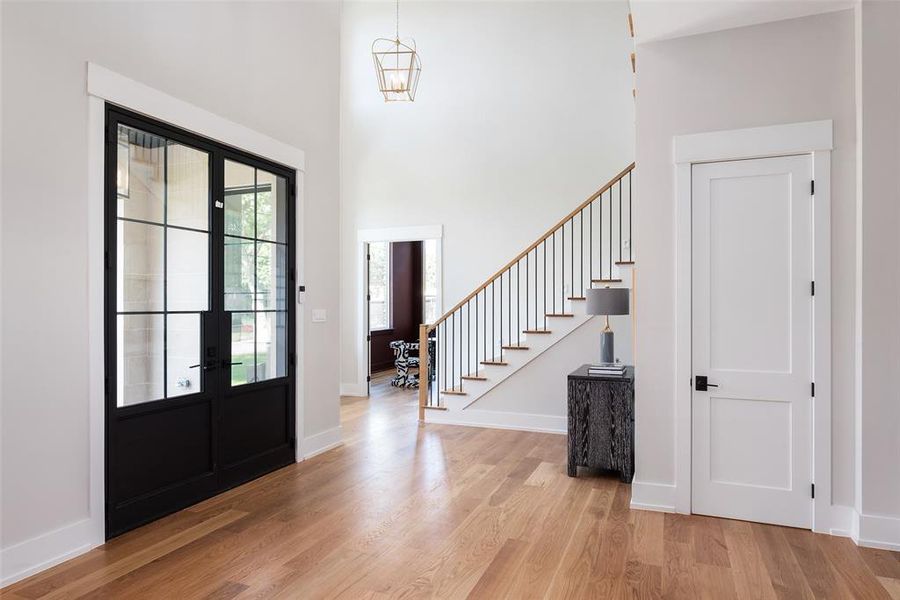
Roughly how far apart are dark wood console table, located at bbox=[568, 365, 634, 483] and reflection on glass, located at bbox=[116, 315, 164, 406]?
301 centimetres

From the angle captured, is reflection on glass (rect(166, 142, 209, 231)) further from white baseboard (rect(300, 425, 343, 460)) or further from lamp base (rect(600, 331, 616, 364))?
lamp base (rect(600, 331, 616, 364))

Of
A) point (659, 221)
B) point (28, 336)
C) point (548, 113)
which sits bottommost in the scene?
point (28, 336)

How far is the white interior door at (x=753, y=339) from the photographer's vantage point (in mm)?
3291

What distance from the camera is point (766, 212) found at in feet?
11.0

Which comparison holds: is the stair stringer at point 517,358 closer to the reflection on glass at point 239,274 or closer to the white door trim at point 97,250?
the reflection on glass at point 239,274

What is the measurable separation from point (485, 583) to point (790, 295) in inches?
97.4

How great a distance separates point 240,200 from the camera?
13.4ft

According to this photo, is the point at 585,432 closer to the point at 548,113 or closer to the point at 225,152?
the point at 225,152

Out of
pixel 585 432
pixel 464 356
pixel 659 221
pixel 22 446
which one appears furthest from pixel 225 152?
pixel 464 356

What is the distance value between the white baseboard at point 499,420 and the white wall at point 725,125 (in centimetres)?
222

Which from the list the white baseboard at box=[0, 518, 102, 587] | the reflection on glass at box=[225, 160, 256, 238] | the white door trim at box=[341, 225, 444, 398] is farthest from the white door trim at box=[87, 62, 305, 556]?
the white door trim at box=[341, 225, 444, 398]

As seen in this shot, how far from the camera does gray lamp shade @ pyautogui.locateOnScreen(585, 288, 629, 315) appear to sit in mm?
4484

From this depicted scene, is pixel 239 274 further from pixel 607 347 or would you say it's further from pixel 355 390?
pixel 355 390

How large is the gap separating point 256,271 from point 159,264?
2.89 ft
